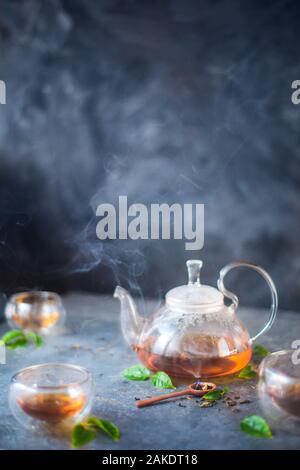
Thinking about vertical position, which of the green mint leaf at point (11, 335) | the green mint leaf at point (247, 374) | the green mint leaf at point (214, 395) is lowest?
the green mint leaf at point (214, 395)

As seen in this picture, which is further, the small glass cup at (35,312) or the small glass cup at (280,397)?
the small glass cup at (35,312)

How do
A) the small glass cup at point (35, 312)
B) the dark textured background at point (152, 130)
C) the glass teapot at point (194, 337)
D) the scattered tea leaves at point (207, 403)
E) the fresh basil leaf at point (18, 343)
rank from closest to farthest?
the scattered tea leaves at point (207, 403), the glass teapot at point (194, 337), the fresh basil leaf at point (18, 343), the small glass cup at point (35, 312), the dark textured background at point (152, 130)

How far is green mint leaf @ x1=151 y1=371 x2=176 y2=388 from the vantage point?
50.4 inches

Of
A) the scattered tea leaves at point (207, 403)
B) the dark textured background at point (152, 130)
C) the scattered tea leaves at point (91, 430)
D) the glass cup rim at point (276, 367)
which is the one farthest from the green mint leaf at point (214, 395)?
the dark textured background at point (152, 130)

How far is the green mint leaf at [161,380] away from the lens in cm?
128

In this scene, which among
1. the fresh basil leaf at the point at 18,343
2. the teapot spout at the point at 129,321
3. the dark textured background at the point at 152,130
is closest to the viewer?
the teapot spout at the point at 129,321

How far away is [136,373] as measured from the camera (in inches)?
53.1

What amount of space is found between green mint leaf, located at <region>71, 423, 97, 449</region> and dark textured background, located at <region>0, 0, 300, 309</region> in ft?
3.62

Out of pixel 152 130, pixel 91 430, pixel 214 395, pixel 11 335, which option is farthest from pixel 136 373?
pixel 152 130

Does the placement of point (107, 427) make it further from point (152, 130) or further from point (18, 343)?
point (152, 130)

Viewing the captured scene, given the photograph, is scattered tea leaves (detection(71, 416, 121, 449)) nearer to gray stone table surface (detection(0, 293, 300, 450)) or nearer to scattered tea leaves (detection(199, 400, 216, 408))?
gray stone table surface (detection(0, 293, 300, 450))

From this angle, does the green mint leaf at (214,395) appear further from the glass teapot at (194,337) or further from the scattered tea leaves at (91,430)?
the scattered tea leaves at (91,430)

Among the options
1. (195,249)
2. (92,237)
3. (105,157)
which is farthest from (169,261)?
(105,157)
